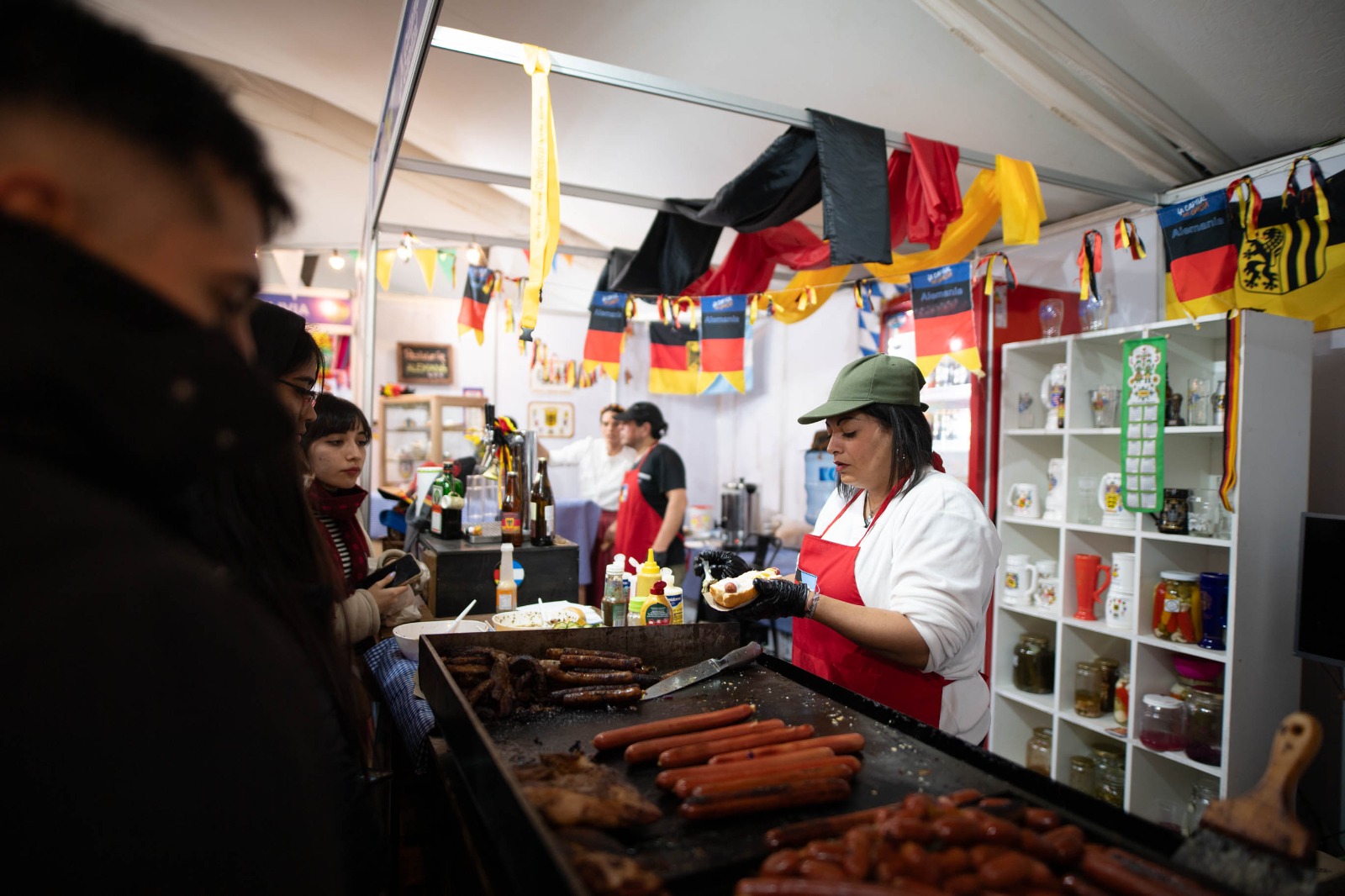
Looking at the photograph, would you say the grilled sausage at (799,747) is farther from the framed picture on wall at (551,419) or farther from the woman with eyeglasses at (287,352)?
the framed picture on wall at (551,419)

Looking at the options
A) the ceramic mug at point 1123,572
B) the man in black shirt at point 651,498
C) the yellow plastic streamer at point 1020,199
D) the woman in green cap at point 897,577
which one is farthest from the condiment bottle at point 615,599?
the ceramic mug at point 1123,572

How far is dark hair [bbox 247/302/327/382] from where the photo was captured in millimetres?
1857

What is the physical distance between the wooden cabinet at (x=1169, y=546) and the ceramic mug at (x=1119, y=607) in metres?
0.04

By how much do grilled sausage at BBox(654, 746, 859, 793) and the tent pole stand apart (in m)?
2.46

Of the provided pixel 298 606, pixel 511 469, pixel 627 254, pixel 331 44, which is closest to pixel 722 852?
pixel 298 606

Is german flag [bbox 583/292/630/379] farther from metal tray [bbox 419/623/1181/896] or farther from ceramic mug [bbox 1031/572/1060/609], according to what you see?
metal tray [bbox 419/623/1181/896]

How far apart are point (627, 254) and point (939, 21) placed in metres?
3.00

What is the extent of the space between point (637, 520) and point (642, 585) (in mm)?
3078

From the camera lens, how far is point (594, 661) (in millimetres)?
1977

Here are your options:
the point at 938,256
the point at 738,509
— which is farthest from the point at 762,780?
the point at 738,509

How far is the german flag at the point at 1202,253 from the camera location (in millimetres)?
3748

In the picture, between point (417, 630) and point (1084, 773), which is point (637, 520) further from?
point (1084, 773)

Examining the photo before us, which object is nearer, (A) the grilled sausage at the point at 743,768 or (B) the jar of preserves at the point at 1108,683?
(A) the grilled sausage at the point at 743,768

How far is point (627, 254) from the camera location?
6.03 metres
